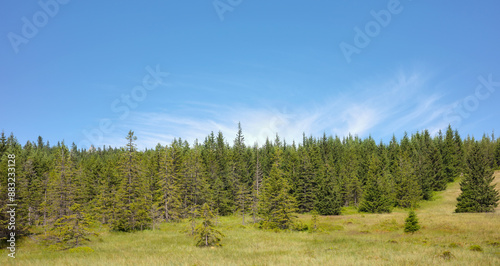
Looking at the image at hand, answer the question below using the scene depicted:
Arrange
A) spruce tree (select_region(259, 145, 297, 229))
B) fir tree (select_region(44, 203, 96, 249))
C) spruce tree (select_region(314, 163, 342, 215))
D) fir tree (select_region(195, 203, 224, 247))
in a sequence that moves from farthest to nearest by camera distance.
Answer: spruce tree (select_region(314, 163, 342, 215))
spruce tree (select_region(259, 145, 297, 229))
fir tree (select_region(44, 203, 96, 249))
fir tree (select_region(195, 203, 224, 247))

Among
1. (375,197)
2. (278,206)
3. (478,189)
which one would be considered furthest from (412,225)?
(478,189)

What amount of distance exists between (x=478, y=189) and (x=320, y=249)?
4007 centimetres

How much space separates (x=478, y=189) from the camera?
149ft

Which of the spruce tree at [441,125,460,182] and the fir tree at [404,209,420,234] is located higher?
the spruce tree at [441,125,460,182]

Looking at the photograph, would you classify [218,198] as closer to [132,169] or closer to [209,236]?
[132,169]

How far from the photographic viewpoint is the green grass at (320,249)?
603 inches

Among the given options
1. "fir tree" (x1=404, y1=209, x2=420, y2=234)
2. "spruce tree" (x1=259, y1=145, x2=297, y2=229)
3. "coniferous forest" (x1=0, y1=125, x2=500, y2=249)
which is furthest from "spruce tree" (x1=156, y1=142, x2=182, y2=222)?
"fir tree" (x1=404, y1=209, x2=420, y2=234)

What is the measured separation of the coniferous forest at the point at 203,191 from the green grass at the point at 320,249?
274 centimetres

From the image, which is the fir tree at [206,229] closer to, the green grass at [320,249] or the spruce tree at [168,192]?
the green grass at [320,249]

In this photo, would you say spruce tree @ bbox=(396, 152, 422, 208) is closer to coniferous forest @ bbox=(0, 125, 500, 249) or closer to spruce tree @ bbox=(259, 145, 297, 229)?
coniferous forest @ bbox=(0, 125, 500, 249)

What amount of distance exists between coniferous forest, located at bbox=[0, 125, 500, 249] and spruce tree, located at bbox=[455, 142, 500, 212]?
0.13 m

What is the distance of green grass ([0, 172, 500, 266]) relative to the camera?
15328 millimetres

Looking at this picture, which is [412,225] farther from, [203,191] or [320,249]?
[203,191]

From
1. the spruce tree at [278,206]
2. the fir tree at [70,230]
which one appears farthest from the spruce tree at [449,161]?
the fir tree at [70,230]
